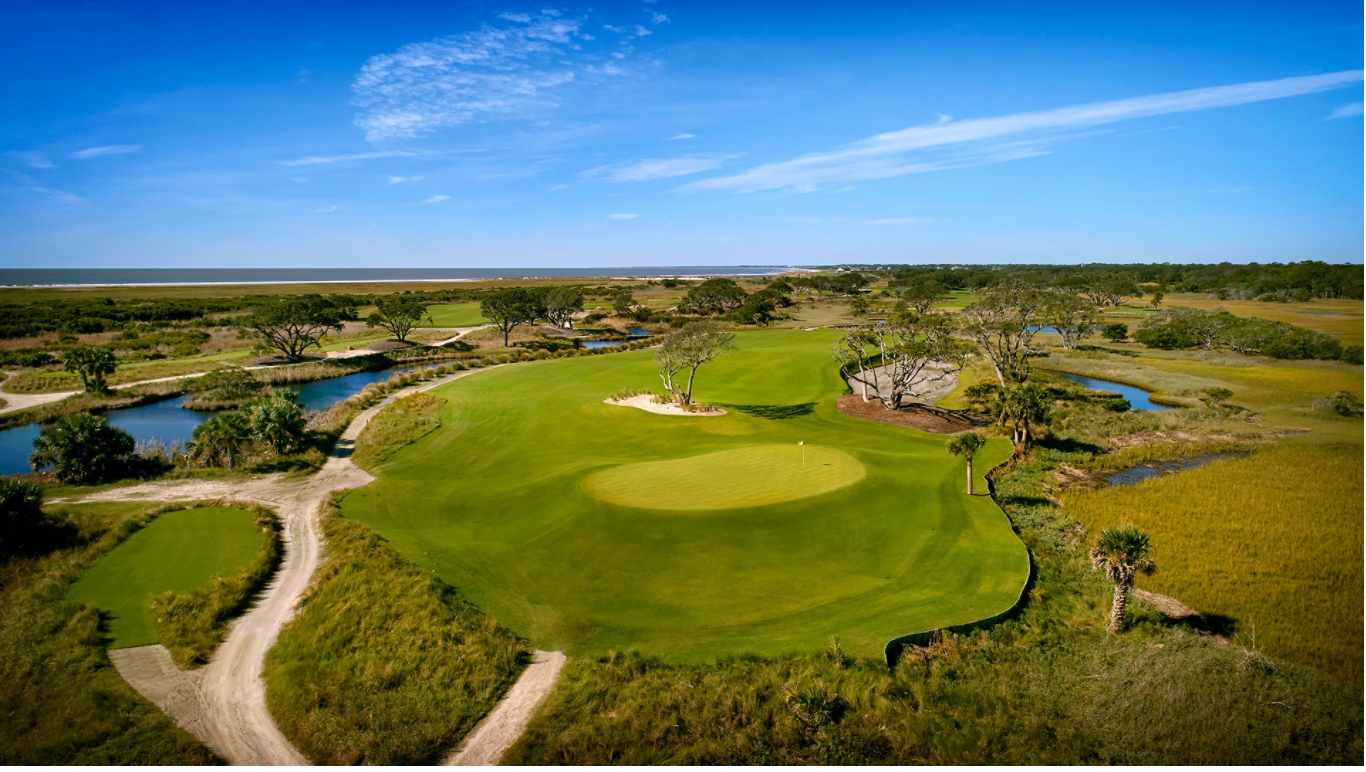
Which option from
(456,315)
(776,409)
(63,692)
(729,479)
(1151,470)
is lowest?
(63,692)

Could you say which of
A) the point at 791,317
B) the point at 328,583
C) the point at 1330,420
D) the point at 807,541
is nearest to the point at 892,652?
the point at 807,541

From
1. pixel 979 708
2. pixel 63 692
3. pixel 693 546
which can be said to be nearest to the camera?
pixel 979 708

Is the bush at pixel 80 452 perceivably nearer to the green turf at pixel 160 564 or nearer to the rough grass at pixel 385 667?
the green turf at pixel 160 564

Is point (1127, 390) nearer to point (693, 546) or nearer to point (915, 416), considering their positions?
point (915, 416)

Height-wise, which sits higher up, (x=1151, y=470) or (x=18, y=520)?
(x=1151, y=470)

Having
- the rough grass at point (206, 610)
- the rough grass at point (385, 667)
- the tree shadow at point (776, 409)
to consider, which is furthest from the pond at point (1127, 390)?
the rough grass at point (206, 610)

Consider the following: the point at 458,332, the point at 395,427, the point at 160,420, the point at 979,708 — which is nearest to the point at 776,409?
the point at 395,427

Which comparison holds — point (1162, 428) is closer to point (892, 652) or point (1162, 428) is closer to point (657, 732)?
point (892, 652)
